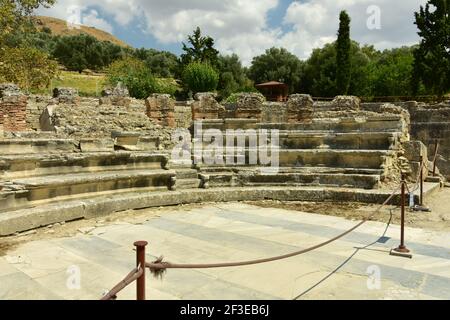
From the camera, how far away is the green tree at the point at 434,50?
3238 centimetres

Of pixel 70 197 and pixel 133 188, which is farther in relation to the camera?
pixel 133 188

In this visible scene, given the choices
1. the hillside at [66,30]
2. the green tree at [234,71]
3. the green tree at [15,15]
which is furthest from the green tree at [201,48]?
the hillside at [66,30]

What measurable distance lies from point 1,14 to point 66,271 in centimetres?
1751

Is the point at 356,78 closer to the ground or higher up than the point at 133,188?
higher up

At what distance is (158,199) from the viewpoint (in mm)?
7750

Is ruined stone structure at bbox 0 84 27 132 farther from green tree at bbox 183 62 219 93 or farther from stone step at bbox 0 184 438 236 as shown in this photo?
green tree at bbox 183 62 219 93

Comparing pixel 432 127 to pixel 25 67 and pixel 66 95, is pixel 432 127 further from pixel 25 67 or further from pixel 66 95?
pixel 25 67

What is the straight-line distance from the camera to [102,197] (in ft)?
23.8

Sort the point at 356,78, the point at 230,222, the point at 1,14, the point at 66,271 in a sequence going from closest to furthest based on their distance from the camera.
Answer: the point at 66,271 → the point at 230,222 → the point at 1,14 → the point at 356,78

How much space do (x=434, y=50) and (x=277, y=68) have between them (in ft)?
68.0

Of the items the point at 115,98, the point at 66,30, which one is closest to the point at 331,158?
the point at 115,98

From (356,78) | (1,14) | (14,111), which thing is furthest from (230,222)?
(356,78)

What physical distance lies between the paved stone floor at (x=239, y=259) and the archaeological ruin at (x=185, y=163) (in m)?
1.14
